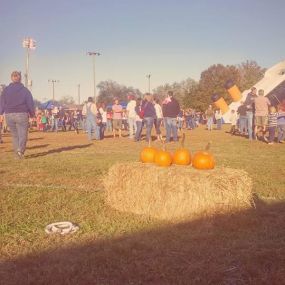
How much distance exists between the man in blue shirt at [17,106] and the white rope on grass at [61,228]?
6.66m

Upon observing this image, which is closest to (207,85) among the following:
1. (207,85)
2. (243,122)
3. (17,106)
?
(207,85)

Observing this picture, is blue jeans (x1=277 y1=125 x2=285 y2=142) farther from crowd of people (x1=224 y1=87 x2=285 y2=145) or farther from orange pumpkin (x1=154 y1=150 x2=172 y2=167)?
orange pumpkin (x1=154 y1=150 x2=172 y2=167)

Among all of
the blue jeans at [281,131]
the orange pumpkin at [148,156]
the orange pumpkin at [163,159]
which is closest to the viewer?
the orange pumpkin at [163,159]

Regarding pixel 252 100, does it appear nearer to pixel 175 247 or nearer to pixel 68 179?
pixel 68 179

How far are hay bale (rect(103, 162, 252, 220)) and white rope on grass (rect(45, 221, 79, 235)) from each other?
106cm

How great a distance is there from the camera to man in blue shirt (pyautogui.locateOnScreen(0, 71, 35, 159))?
10.9 meters

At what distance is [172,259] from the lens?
372 cm

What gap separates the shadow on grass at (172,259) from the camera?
3.34 m

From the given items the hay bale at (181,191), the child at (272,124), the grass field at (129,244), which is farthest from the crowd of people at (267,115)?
the hay bale at (181,191)

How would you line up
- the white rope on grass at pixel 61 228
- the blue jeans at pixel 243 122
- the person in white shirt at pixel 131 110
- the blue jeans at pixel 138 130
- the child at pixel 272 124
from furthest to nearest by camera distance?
the blue jeans at pixel 243 122
the person in white shirt at pixel 131 110
the blue jeans at pixel 138 130
the child at pixel 272 124
the white rope on grass at pixel 61 228

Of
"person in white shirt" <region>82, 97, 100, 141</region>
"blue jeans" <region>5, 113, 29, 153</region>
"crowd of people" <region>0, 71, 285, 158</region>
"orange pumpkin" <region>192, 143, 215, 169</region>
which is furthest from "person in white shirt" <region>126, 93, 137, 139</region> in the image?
"orange pumpkin" <region>192, 143, 215, 169</region>

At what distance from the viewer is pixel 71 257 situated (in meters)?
3.78

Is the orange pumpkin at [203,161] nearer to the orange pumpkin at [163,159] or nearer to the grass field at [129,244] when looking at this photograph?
the orange pumpkin at [163,159]

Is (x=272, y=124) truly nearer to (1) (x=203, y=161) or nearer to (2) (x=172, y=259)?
(1) (x=203, y=161)
